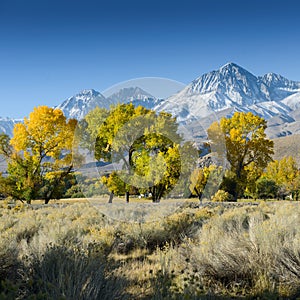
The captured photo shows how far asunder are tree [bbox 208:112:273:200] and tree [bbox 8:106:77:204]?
42.1ft

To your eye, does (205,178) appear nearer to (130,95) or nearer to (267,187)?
(130,95)

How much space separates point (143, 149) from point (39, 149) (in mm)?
14209

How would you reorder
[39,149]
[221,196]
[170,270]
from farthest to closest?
[221,196], [39,149], [170,270]

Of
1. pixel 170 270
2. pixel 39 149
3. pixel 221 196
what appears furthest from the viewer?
pixel 221 196

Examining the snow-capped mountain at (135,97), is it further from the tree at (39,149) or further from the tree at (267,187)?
the tree at (267,187)

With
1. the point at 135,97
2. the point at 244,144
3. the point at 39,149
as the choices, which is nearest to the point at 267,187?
the point at 244,144

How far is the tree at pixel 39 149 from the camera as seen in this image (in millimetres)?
20672

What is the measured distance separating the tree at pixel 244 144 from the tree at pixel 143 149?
722 inches

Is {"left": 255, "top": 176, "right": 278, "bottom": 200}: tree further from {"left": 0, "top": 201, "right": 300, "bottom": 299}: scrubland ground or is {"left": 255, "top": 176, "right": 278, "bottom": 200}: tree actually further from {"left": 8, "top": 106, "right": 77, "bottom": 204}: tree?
{"left": 0, "top": 201, "right": 300, "bottom": 299}: scrubland ground

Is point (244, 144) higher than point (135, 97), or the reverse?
point (135, 97)

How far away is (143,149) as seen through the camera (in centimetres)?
884

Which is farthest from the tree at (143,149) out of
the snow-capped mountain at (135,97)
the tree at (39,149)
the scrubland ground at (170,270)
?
the tree at (39,149)

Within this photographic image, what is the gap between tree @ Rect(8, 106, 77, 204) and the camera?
20.7 meters

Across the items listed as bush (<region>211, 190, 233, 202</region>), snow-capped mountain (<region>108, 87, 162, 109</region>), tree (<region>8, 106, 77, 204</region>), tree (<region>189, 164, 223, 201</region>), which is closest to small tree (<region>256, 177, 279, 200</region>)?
bush (<region>211, 190, 233, 202</region>)
